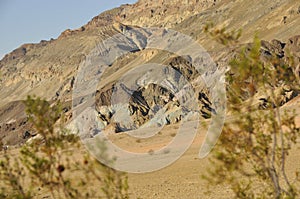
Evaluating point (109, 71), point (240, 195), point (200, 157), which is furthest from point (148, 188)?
point (109, 71)

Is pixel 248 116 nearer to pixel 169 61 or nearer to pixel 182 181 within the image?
pixel 182 181

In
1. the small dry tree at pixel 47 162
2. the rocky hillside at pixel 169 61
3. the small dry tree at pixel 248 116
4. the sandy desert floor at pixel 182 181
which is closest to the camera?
the small dry tree at pixel 47 162

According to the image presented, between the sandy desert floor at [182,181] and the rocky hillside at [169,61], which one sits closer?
the sandy desert floor at [182,181]

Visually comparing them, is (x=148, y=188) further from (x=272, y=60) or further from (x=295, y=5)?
(x=295, y=5)

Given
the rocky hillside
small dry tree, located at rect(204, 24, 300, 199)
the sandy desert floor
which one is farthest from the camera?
the rocky hillside

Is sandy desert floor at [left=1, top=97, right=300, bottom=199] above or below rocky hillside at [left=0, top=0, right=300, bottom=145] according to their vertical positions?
below

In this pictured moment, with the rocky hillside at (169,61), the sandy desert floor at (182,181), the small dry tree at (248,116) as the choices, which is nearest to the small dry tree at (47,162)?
the rocky hillside at (169,61)

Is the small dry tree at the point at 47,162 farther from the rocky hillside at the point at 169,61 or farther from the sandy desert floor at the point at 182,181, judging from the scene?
the sandy desert floor at the point at 182,181

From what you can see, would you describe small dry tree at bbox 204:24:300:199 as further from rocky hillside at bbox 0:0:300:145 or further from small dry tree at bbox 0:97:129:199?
small dry tree at bbox 0:97:129:199

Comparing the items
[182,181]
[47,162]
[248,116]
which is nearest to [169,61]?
[182,181]

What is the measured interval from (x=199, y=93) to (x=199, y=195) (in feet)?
136

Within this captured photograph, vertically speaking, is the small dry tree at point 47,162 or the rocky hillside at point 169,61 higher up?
the rocky hillside at point 169,61

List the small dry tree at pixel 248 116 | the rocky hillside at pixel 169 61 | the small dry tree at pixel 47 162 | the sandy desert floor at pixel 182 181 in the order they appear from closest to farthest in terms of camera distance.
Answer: the small dry tree at pixel 47 162
the small dry tree at pixel 248 116
the sandy desert floor at pixel 182 181
the rocky hillside at pixel 169 61

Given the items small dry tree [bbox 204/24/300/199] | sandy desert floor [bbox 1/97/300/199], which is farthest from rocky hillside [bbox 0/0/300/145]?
sandy desert floor [bbox 1/97/300/199]
